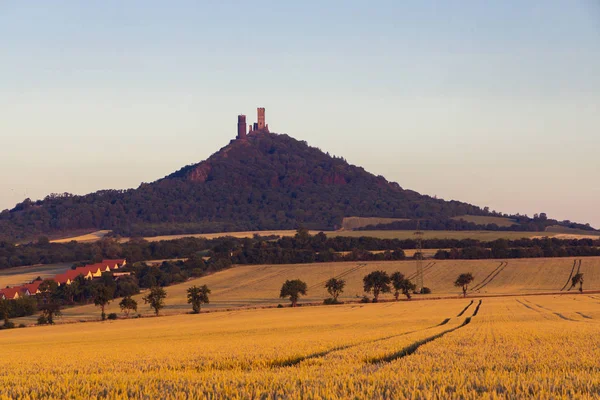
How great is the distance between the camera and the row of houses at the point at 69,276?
10295 cm

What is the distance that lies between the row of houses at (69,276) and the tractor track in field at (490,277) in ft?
211

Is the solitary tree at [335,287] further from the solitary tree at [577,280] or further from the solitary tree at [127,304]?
the solitary tree at [577,280]

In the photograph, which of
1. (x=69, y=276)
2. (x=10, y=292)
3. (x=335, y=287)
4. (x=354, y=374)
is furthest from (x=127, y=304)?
(x=354, y=374)

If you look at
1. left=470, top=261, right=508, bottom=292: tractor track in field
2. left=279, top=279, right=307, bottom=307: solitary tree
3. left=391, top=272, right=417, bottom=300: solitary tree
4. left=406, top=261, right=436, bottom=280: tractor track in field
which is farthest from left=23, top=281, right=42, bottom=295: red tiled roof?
left=470, top=261, right=508, bottom=292: tractor track in field

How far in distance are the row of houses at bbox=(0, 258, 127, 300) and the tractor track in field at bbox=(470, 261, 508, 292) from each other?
64217 millimetres

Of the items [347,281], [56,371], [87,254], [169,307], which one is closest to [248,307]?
[169,307]

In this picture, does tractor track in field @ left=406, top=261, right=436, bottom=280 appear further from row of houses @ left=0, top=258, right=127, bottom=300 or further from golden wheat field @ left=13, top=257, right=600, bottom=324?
row of houses @ left=0, top=258, right=127, bottom=300

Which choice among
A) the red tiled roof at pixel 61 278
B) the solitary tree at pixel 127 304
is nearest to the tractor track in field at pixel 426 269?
the solitary tree at pixel 127 304

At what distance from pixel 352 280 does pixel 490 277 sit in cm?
2208

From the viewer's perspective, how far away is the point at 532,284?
10044cm

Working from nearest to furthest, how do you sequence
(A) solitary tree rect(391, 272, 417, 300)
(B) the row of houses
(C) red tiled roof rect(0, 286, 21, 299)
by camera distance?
(A) solitary tree rect(391, 272, 417, 300)
(C) red tiled roof rect(0, 286, 21, 299)
(B) the row of houses

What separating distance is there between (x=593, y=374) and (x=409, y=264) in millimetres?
109376

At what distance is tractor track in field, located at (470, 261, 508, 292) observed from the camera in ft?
332

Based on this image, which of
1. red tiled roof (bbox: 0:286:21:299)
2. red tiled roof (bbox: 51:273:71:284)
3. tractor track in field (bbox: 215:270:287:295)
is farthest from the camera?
red tiled roof (bbox: 51:273:71:284)
